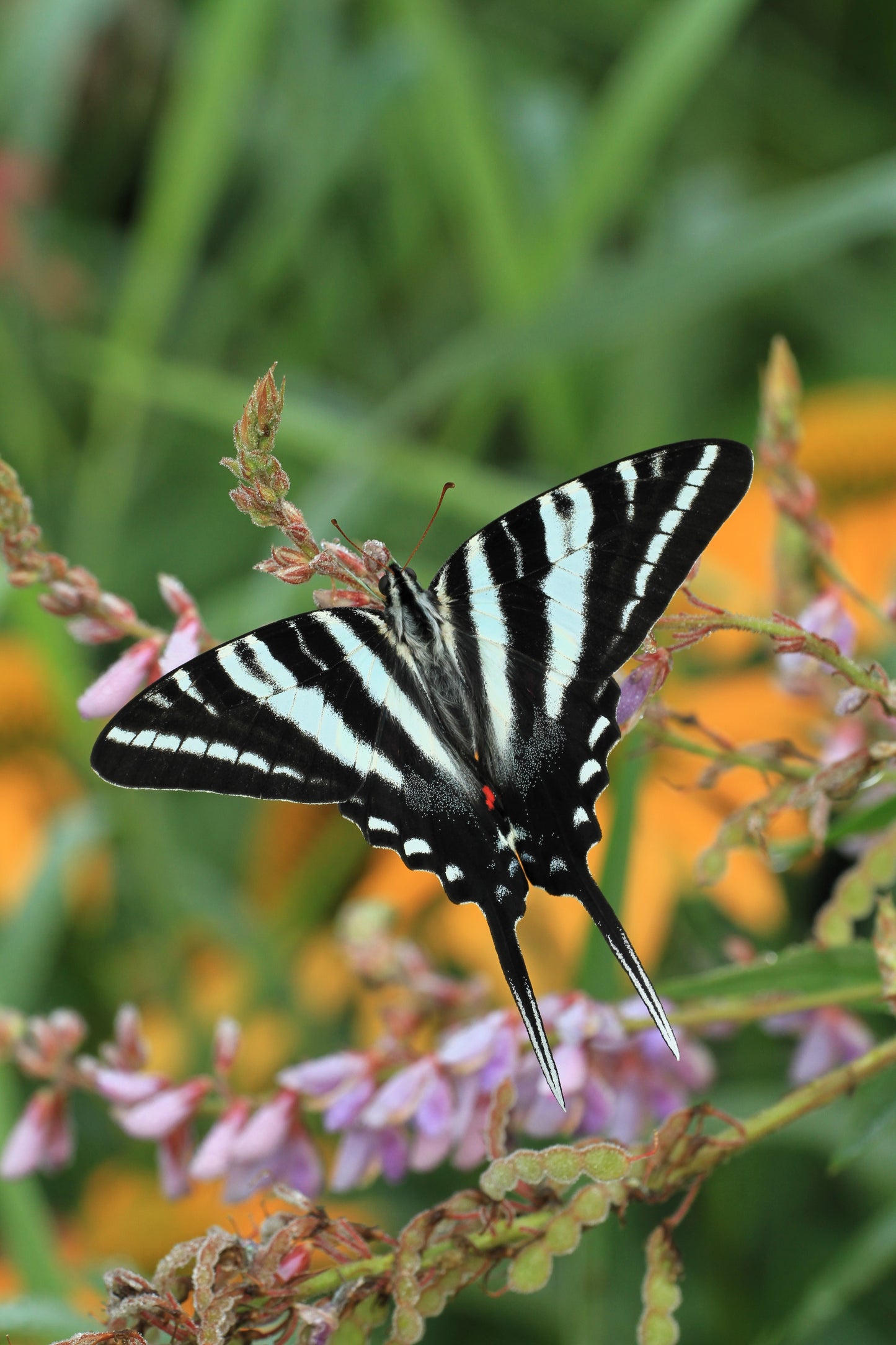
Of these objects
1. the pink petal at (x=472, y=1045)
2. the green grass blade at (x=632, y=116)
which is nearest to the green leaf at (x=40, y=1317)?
the pink petal at (x=472, y=1045)

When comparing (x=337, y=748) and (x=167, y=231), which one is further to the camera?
(x=167, y=231)

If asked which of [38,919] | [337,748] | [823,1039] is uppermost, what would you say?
[337,748]

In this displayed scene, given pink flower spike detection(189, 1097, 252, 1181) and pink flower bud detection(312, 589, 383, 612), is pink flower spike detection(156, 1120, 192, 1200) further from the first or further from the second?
pink flower bud detection(312, 589, 383, 612)

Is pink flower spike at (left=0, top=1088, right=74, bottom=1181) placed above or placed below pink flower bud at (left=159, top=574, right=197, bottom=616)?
below

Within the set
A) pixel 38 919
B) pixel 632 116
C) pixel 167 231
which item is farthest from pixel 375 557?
pixel 167 231

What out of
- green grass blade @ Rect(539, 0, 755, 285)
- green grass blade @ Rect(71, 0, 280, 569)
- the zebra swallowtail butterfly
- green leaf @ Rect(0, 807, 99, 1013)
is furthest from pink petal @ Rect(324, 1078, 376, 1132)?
green grass blade @ Rect(539, 0, 755, 285)

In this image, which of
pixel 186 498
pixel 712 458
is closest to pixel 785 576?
pixel 712 458

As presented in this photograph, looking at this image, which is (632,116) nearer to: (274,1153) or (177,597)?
(177,597)
